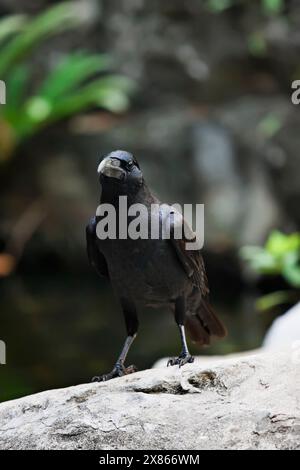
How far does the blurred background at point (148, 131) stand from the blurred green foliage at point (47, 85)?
3 centimetres

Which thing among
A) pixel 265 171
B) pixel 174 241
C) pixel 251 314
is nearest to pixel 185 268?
pixel 174 241

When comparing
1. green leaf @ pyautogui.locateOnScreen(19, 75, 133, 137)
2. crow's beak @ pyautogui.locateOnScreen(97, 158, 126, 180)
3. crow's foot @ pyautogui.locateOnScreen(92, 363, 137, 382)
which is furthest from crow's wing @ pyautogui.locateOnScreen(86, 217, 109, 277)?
green leaf @ pyautogui.locateOnScreen(19, 75, 133, 137)

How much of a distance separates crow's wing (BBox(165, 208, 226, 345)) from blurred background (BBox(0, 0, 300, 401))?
13.7 feet

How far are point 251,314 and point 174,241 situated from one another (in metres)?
5.06

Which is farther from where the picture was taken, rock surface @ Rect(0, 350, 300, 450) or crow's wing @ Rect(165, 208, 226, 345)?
crow's wing @ Rect(165, 208, 226, 345)

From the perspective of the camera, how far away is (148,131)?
10.6m

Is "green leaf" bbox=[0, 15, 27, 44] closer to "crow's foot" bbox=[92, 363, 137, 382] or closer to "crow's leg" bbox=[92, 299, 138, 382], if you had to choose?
"crow's leg" bbox=[92, 299, 138, 382]

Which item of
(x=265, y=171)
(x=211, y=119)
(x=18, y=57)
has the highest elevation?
(x=18, y=57)

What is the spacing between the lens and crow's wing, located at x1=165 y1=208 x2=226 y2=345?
147 inches

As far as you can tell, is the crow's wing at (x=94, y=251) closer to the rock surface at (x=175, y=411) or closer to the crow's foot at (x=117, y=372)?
the crow's foot at (x=117, y=372)

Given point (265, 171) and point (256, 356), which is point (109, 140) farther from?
point (256, 356)
